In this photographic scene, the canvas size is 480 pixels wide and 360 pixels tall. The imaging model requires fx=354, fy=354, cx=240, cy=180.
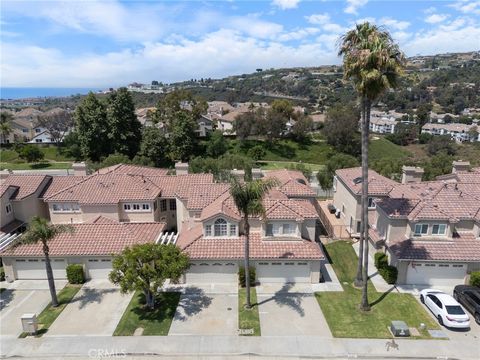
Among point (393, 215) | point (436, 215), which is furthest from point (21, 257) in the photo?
point (436, 215)

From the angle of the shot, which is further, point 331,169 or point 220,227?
point 331,169

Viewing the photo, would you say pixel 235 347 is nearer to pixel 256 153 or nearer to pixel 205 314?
pixel 205 314

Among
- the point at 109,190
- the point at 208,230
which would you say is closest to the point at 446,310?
the point at 208,230

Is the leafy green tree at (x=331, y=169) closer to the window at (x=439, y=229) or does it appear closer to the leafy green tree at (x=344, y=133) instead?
the window at (x=439, y=229)

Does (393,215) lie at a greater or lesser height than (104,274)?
greater

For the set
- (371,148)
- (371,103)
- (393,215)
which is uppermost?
(371,103)

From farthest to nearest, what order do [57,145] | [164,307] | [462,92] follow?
1. [462,92]
2. [57,145]
3. [164,307]

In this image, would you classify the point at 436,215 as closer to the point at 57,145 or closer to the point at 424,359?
the point at 424,359
